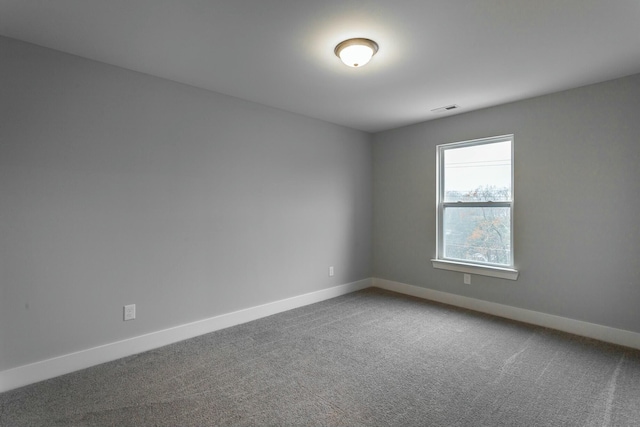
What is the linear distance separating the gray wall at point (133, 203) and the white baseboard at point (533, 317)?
1591 millimetres

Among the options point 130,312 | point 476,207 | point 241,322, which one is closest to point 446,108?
point 476,207

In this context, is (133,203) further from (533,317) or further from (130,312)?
(533,317)

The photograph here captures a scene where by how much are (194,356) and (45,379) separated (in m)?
0.99

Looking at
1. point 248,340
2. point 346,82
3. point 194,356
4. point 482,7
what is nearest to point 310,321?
point 248,340

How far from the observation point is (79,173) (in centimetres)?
247

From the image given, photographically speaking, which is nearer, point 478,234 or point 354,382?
point 354,382

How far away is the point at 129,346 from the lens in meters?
2.68

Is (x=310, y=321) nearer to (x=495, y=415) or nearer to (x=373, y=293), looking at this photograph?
(x=373, y=293)

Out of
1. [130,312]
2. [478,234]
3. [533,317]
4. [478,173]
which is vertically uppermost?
[478,173]

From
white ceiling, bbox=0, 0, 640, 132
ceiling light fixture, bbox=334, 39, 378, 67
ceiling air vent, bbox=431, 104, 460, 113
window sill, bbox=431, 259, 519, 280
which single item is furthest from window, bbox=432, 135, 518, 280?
ceiling light fixture, bbox=334, 39, 378, 67

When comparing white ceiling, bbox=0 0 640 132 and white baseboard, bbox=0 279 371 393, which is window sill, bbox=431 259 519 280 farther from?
white ceiling, bbox=0 0 640 132

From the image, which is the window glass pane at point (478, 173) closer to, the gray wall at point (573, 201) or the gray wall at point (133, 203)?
the gray wall at point (573, 201)

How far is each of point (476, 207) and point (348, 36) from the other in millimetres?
2710

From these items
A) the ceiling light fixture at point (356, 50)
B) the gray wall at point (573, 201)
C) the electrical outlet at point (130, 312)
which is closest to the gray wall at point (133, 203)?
the electrical outlet at point (130, 312)
